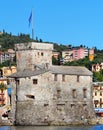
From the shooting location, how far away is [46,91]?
7156 cm

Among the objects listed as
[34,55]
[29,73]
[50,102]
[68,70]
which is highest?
[34,55]

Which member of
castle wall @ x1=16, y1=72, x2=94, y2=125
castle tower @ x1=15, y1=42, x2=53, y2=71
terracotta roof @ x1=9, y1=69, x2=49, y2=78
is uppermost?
castle tower @ x1=15, y1=42, x2=53, y2=71

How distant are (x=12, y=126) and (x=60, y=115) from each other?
5796 millimetres

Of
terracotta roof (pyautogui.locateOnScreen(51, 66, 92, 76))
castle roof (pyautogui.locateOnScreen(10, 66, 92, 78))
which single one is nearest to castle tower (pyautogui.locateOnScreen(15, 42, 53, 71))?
castle roof (pyautogui.locateOnScreen(10, 66, 92, 78))

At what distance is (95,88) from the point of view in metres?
112

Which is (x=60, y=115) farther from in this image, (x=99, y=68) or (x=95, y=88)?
(x=99, y=68)

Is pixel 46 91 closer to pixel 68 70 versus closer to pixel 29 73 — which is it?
pixel 29 73

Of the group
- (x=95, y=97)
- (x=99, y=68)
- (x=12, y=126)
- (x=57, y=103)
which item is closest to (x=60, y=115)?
(x=57, y=103)

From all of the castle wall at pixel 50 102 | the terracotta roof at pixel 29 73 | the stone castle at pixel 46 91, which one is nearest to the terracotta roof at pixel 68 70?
the stone castle at pixel 46 91

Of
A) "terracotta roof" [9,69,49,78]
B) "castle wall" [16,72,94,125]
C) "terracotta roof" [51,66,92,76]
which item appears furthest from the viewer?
"terracotta roof" [51,66,92,76]

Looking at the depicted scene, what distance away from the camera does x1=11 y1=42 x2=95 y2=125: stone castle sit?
233 feet

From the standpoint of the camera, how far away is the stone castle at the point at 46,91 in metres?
71.1

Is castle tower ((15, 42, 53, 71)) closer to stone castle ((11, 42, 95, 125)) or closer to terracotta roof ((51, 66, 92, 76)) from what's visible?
stone castle ((11, 42, 95, 125))

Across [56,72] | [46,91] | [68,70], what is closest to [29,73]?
[46,91]
